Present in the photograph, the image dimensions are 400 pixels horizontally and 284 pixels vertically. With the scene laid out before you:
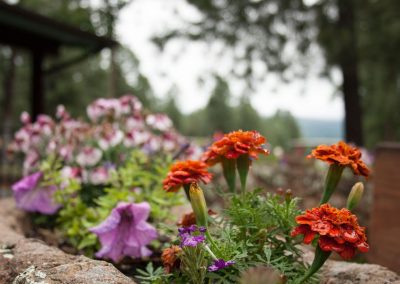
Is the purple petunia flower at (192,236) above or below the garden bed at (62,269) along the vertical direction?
above

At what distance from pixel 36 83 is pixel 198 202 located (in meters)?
8.33

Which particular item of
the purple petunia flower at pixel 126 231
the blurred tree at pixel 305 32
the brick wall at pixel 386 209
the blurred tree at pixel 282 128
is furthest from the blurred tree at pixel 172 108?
the purple petunia flower at pixel 126 231

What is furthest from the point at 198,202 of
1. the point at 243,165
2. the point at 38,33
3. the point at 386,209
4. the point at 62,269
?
the point at 38,33

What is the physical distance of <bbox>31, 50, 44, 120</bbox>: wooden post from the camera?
8.89 m

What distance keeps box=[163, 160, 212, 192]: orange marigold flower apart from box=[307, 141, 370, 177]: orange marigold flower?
1.30ft

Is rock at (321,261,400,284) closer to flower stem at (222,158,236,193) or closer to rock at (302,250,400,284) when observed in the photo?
rock at (302,250,400,284)

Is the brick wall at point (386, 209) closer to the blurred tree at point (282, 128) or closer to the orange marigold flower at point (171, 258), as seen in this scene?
the orange marigold flower at point (171, 258)

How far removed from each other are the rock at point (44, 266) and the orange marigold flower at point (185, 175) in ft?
1.10

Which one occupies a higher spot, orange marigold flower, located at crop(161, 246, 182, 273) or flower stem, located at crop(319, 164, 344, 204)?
flower stem, located at crop(319, 164, 344, 204)

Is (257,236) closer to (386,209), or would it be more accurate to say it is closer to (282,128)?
(386,209)

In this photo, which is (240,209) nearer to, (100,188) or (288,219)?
(288,219)

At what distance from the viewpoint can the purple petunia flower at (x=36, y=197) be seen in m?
2.63

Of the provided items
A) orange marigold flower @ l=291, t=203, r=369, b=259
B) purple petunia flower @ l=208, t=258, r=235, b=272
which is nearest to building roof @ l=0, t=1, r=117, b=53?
purple petunia flower @ l=208, t=258, r=235, b=272

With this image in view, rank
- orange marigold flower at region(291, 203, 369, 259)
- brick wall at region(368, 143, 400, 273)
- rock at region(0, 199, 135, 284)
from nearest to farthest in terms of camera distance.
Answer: orange marigold flower at region(291, 203, 369, 259) → rock at region(0, 199, 135, 284) → brick wall at region(368, 143, 400, 273)
